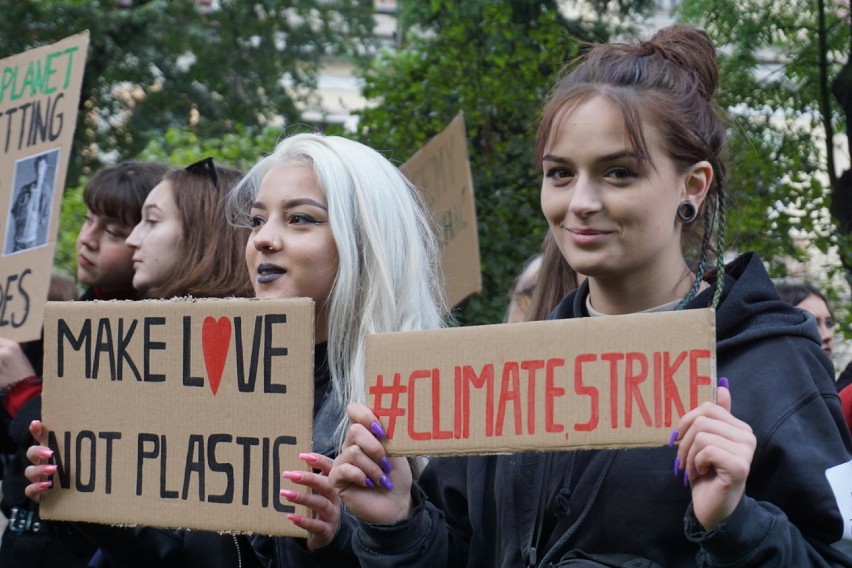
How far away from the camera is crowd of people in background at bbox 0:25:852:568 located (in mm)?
1949

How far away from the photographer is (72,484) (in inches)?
107

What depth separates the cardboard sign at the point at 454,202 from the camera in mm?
4387

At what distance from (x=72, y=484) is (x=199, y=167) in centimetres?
148

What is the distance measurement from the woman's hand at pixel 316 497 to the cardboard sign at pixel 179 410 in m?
0.02

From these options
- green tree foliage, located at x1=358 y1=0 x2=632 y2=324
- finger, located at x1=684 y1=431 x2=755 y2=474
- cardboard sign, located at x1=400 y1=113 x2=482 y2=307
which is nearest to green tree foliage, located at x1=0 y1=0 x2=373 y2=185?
green tree foliage, located at x1=358 y1=0 x2=632 y2=324

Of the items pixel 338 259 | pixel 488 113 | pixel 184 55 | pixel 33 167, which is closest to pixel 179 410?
pixel 338 259

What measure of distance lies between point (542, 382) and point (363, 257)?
911 mm

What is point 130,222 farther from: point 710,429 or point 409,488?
point 710,429

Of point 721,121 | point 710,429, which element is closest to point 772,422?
point 710,429

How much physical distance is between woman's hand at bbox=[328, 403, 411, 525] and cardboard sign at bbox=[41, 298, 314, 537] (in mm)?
216

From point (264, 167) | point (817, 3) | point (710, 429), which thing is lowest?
point (710, 429)

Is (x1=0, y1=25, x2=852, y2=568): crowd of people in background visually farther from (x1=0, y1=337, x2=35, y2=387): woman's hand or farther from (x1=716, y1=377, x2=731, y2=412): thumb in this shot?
(x1=0, y1=337, x2=35, y2=387): woman's hand

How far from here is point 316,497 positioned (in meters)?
2.42

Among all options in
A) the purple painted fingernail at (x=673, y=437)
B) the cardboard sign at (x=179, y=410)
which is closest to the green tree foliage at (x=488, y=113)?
the cardboard sign at (x=179, y=410)
